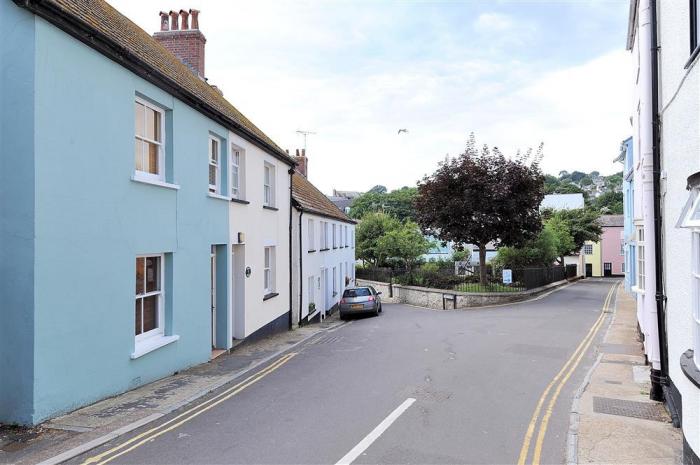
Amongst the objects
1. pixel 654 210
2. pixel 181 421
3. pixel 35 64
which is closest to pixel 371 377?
pixel 181 421

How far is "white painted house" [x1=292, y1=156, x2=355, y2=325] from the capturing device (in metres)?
19.7

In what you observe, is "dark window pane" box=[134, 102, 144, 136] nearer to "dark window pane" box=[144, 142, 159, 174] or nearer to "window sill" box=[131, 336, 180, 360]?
"dark window pane" box=[144, 142, 159, 174]

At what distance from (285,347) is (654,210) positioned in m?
9.60

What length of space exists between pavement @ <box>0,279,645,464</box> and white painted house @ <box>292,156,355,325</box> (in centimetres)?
700

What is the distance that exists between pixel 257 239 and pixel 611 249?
62579mm

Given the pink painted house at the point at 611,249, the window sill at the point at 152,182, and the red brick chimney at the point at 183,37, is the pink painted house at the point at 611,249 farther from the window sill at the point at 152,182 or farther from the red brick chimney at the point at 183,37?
the window sill at the point at 152,182

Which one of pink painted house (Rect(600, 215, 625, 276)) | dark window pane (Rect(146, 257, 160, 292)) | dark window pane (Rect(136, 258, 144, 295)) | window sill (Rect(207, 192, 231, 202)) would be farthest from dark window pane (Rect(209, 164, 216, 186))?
pink painted house (Rect(600, 215, 625, 276))

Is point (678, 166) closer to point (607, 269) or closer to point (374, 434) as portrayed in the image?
point (374, 434)

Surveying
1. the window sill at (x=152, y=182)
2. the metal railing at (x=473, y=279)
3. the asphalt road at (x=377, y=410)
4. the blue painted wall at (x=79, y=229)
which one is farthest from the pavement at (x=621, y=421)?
the metal railing at (x=473, y=279)

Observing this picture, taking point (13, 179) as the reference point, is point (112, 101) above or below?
above

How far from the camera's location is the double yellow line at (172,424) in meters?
5.47

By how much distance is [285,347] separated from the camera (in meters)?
13.4

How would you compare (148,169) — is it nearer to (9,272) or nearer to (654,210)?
(9,272)

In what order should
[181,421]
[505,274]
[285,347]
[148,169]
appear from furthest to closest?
[505,274], [285,347], [148,169], [181,421]
